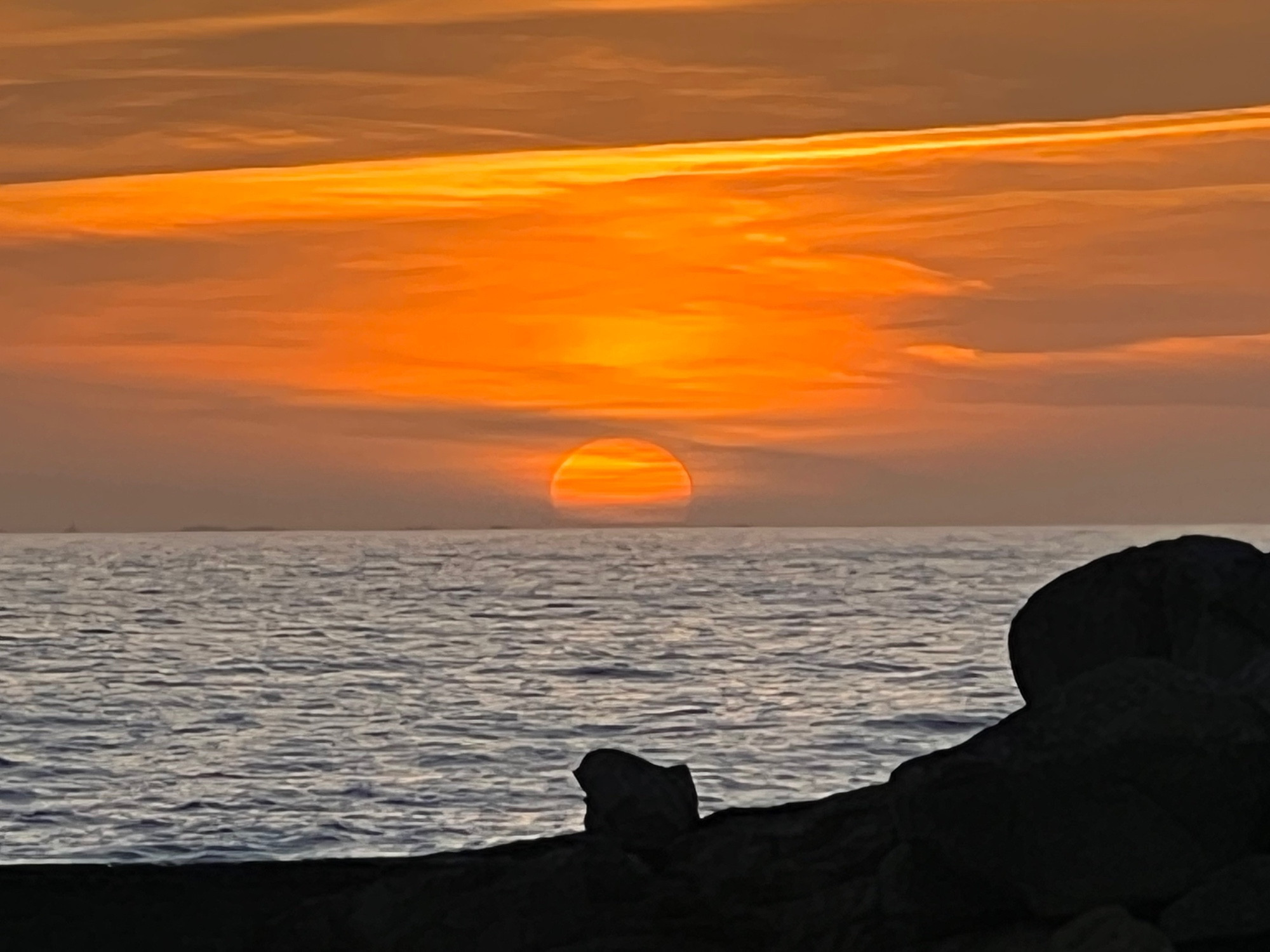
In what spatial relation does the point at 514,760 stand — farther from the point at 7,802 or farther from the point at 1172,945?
the point at 1172,945

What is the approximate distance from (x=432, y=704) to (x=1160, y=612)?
29.8 meters

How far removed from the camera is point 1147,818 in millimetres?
11953

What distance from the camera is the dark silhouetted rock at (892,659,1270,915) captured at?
1188 cm

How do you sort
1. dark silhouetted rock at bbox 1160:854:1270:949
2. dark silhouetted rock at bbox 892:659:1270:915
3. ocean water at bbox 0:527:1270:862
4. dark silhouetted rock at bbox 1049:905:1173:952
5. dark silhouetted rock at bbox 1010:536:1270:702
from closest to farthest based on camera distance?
dark silhouetted rock at bbox 1049:905:1173:952 → dark silhouetted rock at bbox 1160:854:1270:949 → dark silhouetted rock at bbox 892:659:1270:915 → dark silhouetted rock at bbox 1010:536:1270:702 → ocean water at bbox 0:527:1270:862

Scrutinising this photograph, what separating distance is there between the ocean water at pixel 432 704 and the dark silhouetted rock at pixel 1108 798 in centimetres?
1280

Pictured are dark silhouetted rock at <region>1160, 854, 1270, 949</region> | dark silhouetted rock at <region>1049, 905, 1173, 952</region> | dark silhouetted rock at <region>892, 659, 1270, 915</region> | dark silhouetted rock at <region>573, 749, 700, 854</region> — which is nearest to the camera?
dark silhouetted rock at <region>1049, 905, 1173, 952</region>

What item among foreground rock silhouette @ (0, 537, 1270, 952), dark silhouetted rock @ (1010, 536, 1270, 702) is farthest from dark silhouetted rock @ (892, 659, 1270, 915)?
dark silhouetted rock @ (1010, 536, 1270, 702)

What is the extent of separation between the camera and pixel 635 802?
14.8 m

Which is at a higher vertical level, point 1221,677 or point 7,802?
point 1221,677

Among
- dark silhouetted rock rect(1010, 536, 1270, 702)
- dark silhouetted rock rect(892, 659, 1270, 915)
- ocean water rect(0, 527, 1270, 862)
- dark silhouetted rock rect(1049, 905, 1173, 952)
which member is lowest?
ocean water rect(0, 527, 1270, 862)

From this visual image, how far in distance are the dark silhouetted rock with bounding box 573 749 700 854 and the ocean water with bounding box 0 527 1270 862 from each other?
30.9 feet

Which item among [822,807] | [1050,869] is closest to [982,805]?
[1050,869]

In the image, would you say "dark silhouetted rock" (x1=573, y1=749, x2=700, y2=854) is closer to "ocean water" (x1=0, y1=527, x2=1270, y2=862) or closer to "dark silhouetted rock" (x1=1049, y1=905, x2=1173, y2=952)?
"dark silhouetted rock" (x1=1049, y1=905, x2=1173, y2=952)

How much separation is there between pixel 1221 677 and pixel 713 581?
10490cm
